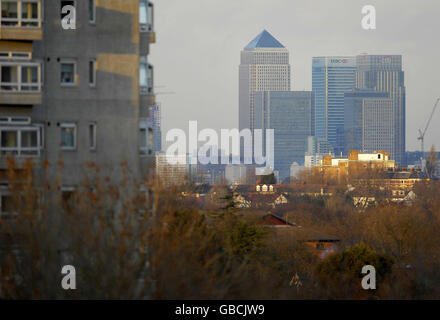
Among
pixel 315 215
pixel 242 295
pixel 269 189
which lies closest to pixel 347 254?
pixel 242 295

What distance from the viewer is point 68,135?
80.0 feet

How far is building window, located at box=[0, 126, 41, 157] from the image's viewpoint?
23750mm

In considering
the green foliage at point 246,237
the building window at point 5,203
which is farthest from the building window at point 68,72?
the green foliage at point 246,237

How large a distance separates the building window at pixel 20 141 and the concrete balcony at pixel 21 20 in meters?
2.29

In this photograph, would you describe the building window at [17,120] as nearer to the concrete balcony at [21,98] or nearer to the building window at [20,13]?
the concrete balcony at [21,98]

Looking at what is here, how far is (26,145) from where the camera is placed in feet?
78.4

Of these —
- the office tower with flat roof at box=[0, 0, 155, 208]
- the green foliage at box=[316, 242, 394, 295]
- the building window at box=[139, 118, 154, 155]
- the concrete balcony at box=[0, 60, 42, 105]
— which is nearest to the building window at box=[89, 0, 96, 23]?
the office tower with flat roof at box=[0, 0, 155, 208]

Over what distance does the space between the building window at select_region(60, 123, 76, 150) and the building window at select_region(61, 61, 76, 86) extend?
1.08 metres

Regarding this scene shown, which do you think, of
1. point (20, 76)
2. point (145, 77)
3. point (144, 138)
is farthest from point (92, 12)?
point (144, 138)

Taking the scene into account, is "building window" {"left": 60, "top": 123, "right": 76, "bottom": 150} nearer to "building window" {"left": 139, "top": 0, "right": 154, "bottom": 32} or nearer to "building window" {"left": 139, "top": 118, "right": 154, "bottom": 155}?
"building window" {"left": 139, "top": 118, "right": 154, "bottom": 155}

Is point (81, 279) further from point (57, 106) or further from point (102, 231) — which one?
point (57, 106)

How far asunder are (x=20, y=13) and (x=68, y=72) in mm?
1882
